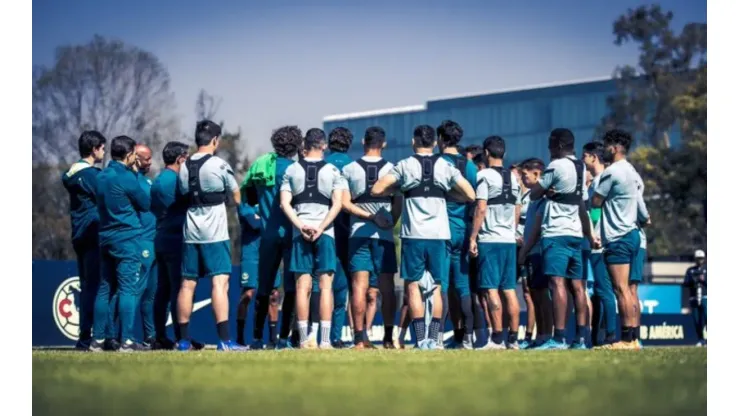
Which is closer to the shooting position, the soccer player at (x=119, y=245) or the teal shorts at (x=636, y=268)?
A: the soccer player at (x=119, y=245)

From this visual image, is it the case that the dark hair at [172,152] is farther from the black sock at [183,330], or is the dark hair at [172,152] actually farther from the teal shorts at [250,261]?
the black sock at [183,330]

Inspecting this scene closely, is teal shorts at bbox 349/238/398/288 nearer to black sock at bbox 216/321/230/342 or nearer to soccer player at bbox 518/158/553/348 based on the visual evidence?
black sock at bbox 216/321/230/342

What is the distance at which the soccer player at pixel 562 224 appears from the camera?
521 inches

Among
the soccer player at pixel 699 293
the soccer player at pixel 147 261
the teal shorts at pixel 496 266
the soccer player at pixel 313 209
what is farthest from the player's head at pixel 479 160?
the soccer player at pixel 699 293

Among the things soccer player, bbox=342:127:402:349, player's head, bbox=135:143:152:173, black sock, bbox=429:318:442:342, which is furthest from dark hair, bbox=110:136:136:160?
black sock, bbox=429:318:442:342

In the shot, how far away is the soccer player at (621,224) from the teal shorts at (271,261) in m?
2.77

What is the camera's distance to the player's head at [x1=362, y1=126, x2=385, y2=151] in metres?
13.3

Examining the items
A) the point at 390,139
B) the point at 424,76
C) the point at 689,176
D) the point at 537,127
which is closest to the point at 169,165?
the point at 424,76

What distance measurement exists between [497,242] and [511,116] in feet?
70.2

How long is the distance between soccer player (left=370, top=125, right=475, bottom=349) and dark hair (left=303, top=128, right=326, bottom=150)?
677 millimetres

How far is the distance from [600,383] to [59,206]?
16.9 meters

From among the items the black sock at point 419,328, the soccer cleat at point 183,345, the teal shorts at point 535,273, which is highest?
the teal shorts at point 535,273

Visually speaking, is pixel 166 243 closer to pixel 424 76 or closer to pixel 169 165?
pixel 169 165

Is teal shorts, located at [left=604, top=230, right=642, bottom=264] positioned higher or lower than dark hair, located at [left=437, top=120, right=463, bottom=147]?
lower
